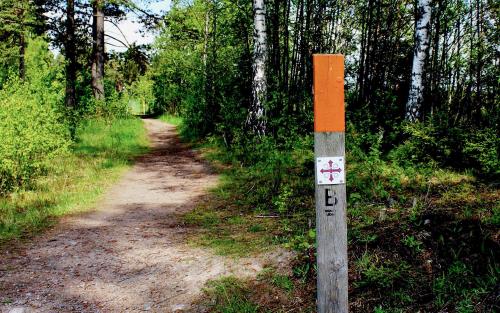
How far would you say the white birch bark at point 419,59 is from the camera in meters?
8.52

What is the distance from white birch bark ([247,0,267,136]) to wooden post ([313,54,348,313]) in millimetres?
9023

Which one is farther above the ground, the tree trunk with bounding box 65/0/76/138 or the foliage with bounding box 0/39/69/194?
the tree trunk with bounding box 65/0/76/138

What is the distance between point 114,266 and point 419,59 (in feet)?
24.5

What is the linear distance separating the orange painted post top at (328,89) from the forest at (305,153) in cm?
180

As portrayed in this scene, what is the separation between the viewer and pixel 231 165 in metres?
Answer: 11.1

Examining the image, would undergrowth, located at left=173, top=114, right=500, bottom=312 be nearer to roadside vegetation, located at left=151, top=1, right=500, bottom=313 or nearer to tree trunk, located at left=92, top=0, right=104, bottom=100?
roadside vegetation, located at left=151, top=1, right=500, bottom=313

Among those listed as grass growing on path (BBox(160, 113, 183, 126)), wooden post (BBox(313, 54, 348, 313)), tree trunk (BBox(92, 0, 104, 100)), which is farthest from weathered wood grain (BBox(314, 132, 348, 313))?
grass growing on path (BBox(160, 113, 183, 126))

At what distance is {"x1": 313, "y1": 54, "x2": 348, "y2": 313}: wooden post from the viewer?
2420 millimetres

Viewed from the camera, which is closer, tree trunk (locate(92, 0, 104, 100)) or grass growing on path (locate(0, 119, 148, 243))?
grass growing on path (locate(0, 119, 148, 243))

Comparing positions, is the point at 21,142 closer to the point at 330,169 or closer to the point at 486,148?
the point at 330,169

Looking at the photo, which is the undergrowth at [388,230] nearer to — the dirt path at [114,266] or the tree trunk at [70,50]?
the dirt path at [114,266]

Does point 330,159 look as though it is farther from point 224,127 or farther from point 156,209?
point 224,127

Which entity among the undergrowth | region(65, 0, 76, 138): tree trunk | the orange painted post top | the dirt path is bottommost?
the dirt path

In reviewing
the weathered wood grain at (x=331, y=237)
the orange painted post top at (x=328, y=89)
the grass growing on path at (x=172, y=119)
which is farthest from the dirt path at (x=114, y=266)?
the grass growing on path at (x=172, y=119)
